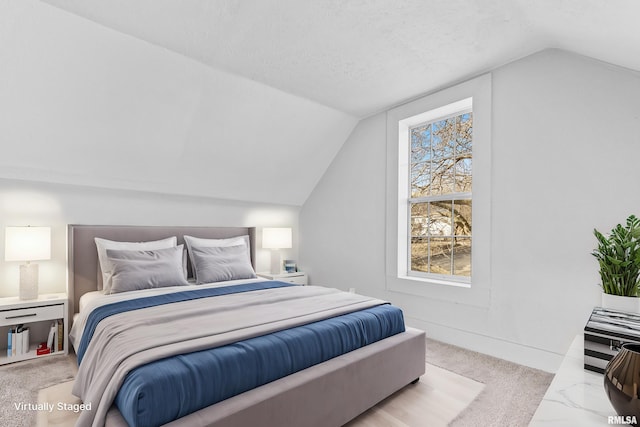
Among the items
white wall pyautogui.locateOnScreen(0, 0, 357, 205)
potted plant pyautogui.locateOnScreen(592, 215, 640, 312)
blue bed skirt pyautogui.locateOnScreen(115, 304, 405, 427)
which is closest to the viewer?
blue bed skirt pyautogui.locateOnScreen(115, 304, 405, 427)

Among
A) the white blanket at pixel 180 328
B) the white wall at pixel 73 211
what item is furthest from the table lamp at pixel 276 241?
the white blanket at pixel 180 328

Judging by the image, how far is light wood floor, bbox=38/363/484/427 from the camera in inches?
75.4

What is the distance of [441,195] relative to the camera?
11.4ft

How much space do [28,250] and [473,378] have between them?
3619mm

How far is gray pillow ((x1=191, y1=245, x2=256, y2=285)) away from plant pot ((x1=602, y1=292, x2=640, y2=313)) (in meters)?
2.86

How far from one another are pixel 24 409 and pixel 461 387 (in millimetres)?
2757

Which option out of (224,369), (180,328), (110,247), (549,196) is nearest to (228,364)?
(224,369)

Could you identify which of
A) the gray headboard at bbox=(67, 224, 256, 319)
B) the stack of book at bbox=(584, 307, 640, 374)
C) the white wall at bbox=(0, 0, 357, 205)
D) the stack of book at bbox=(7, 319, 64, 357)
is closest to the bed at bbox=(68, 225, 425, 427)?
the gray headboard at bbox=(67, 224, 256, 319)

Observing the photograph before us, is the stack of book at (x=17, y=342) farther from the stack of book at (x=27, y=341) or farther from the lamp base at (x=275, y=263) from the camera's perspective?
the lamp base at (x=275, y=263)

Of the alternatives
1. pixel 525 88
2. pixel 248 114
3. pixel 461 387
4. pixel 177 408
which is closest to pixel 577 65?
pixel 525 88

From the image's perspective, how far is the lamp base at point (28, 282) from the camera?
107 inches

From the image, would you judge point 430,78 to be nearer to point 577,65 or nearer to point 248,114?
point 577,65

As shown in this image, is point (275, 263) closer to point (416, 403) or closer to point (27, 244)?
point (27, 244)

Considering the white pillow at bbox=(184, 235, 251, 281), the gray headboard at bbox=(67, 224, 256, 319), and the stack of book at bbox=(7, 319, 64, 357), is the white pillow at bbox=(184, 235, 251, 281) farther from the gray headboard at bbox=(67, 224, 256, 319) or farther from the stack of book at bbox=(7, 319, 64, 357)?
the stack of book at bbox=(7, 319, 64, 357)
